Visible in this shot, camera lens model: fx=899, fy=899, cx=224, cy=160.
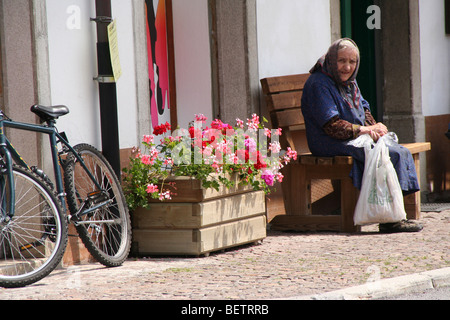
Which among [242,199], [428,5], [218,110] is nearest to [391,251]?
[242,199]

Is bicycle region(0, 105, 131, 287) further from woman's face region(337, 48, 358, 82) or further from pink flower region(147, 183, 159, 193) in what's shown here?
woman's face region(337, 48, 358, 82)

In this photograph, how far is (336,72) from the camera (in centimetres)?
812

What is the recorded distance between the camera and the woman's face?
806 cm

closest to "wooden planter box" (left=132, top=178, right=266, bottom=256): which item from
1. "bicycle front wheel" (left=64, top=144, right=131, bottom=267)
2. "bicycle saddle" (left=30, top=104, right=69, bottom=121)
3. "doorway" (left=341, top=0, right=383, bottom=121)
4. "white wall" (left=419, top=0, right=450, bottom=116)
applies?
"bicycle front wheel" (left=64, top=144, right=131, bottom=267)

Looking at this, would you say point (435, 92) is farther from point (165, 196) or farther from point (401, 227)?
point (165, 196)

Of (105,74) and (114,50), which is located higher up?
(114,50)

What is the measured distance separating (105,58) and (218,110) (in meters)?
1.87

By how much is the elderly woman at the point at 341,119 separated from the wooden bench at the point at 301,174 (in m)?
0.14

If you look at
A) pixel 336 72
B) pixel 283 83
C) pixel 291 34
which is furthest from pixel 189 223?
pixel 291 34

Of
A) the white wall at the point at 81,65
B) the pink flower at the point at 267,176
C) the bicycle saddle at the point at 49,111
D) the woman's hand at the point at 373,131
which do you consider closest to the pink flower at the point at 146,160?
the white wall at the point at 81,65

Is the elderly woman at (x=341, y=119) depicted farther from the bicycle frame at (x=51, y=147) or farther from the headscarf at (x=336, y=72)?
the bicycle frame at (x=51, y=147)

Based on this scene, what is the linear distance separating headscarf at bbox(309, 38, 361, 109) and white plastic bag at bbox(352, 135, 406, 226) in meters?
0.65

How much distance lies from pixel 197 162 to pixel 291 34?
2873 millimetres

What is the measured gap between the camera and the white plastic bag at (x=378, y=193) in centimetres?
773
